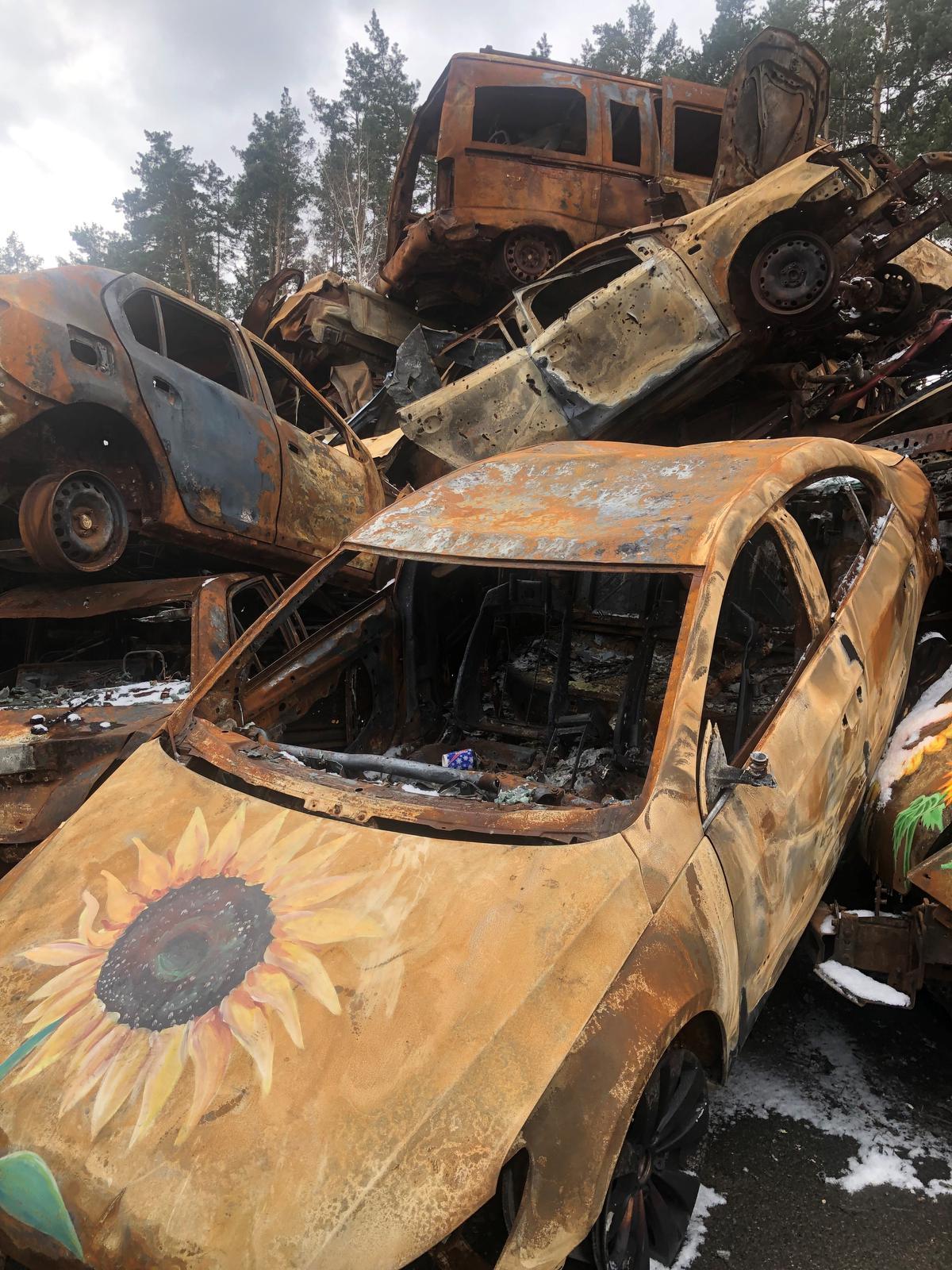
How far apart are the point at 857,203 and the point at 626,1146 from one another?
6432 mm

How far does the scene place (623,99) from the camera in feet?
28.4

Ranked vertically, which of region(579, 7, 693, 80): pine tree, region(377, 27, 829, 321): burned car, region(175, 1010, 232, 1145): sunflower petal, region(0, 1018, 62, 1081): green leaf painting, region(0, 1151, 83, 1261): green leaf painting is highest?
region(579, 7, 693, 80): pine tree

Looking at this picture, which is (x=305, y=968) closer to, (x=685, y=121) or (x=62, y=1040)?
(x=62, y=1040)

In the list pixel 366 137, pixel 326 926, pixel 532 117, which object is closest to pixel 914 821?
pixel 326 926

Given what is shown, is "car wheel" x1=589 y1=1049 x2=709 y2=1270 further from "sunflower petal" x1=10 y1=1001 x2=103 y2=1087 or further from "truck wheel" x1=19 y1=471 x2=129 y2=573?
"truck wheel" x1=19 y1=471 x2=129 y2=573

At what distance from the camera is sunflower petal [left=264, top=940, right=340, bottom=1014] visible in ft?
5.35

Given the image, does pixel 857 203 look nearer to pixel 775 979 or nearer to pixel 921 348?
pixel 921 348

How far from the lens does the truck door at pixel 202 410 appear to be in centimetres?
436

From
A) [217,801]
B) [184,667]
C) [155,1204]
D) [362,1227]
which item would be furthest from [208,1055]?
[184,667]

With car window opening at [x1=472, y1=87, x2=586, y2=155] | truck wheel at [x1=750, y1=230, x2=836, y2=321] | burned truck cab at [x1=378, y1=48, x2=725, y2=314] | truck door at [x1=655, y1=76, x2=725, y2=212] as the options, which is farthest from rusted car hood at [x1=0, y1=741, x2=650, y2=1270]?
car window opening at [x1=472, y1=87, x2=586, y2=155]

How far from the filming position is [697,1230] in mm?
2043

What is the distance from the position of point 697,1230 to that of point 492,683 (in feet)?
8.65

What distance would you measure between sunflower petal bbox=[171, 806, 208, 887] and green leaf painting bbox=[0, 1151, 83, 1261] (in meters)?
0.63

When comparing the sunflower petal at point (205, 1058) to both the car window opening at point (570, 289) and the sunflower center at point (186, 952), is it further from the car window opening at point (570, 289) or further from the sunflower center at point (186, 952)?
the car window opening at point (570, 289)
